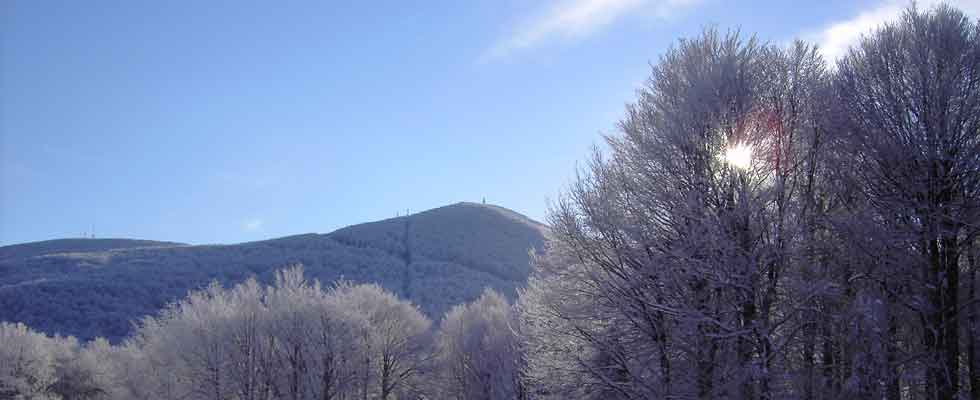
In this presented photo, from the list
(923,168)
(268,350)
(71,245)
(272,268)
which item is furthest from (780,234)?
(71,245)

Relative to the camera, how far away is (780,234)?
10719 mm

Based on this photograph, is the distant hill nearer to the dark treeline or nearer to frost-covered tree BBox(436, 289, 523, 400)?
frost-covered tree BBox(436, 289, 523, 400)

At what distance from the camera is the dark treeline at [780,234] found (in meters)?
10.6

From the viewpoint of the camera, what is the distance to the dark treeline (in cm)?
1064

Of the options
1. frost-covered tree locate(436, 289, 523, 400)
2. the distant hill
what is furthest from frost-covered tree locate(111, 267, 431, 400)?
the distant hill

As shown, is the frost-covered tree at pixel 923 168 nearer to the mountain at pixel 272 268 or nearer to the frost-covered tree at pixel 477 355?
the frost-covered tree at pixel 477 355

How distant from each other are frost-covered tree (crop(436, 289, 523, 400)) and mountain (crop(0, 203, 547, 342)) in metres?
39.4

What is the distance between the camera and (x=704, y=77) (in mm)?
11867

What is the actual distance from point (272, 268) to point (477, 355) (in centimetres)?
6648

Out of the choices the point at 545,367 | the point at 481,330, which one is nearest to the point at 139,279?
the point at 481,330

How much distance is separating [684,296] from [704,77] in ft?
11.1

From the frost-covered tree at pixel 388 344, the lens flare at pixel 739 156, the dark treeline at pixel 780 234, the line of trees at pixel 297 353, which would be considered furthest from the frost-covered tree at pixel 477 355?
the lens flare at pixel 739 156

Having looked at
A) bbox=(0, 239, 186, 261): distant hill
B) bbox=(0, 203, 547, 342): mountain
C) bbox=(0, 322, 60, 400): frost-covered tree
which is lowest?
bbox=(0, 322, 60, 400): frost-covered tree

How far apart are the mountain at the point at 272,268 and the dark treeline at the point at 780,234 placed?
7568cm
